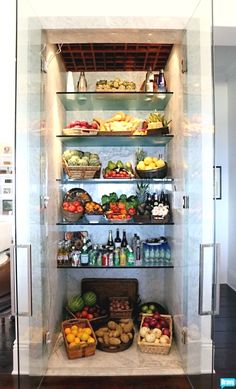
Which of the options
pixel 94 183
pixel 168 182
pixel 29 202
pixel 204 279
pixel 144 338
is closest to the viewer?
pixel 204 279

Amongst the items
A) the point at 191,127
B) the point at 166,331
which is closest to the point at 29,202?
the point at 191,127

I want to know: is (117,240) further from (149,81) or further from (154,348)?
(149,81)

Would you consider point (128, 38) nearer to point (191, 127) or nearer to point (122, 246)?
point (191, 127)

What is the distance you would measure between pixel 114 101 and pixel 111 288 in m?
1.80

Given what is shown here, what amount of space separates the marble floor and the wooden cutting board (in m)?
0.71

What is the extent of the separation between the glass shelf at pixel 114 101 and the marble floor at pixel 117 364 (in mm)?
A: 2142

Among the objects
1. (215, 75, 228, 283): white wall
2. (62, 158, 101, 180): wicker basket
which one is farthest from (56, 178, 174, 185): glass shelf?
(215, 75, 228, 283): white wall

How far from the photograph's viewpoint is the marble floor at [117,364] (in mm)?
2361

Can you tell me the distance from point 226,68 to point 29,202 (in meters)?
3.17

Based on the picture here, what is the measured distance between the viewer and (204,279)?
1878mm

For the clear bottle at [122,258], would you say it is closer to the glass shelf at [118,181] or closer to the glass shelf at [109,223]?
the glass shelf at [109,223]

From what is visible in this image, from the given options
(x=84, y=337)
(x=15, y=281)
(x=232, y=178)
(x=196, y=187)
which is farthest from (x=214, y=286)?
(x=232, y=178)

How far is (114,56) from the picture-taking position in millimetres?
3004

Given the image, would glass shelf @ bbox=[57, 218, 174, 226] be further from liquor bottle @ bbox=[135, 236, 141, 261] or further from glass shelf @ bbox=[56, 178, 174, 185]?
glass shelf @ bbox=[56, 178, 174, 185]
